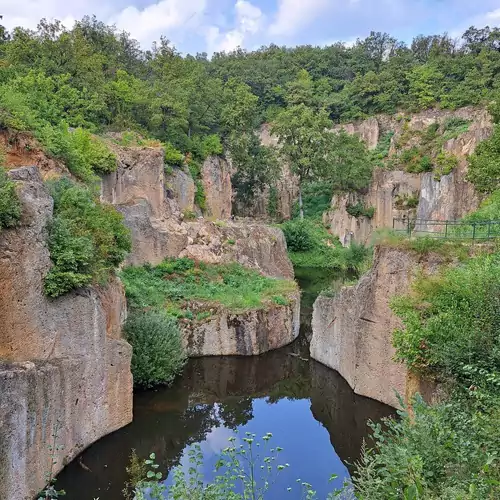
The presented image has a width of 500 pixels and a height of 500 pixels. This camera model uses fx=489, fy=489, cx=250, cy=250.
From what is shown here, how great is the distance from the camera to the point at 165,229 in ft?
92.7

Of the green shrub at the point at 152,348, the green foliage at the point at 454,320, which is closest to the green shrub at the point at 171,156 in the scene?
the green shrub at the point at 152,348

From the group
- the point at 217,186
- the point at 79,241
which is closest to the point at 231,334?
the point at 79,241

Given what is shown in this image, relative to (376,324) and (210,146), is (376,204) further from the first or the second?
(376,324)

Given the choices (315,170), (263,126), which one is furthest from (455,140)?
(263,126)

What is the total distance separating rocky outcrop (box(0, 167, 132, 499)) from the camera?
35.2 ft

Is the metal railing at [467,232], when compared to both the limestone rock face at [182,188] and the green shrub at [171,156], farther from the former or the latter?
the green shrub at [171,156]

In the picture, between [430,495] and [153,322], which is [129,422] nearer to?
[153,322]

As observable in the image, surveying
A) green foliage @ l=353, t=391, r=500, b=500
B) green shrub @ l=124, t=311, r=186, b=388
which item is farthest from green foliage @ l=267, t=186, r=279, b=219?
green foliage @ l=353, t=391, r=500, b=500

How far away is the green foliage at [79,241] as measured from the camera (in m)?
12.7

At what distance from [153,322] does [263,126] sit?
49939 mm

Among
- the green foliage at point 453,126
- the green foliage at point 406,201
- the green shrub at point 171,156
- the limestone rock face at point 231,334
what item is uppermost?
the green foliage at point 453,126

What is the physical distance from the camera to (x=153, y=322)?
683 inches

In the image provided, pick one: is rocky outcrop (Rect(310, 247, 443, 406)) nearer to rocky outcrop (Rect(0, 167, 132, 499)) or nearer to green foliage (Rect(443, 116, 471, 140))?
rocky outcrop (Rect(0, 167, 132, 499))

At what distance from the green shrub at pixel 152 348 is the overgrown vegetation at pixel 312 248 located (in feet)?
88.3
